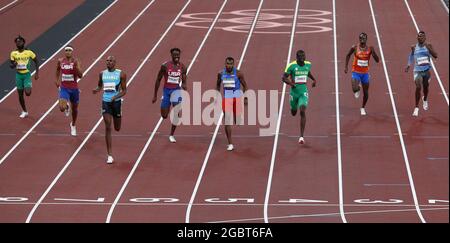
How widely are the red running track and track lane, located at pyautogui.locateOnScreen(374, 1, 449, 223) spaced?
0.03 meters

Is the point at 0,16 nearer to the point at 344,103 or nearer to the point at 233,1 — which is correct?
the point at 233,1

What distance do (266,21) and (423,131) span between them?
34.6ft

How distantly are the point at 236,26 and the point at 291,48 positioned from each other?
2.97 metres

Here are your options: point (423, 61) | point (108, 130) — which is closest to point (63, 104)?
point (108, 130)

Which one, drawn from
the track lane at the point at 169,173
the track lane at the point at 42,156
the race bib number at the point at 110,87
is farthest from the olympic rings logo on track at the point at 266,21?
the race bib number at the point at 110,87

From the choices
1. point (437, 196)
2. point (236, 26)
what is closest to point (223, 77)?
point (437, 196)

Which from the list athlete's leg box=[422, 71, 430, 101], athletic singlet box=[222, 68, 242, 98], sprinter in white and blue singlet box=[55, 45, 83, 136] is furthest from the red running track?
athletic singlet box=[222, 68, 242, 98]

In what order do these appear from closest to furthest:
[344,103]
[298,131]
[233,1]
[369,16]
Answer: [298,131], [344,103], [369,16], [233,1]

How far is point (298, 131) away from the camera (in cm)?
1816

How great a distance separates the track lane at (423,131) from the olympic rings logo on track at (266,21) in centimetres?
192

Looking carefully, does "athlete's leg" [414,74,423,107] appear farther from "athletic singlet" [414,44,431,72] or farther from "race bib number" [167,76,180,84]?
"race bib number" [167,76,180,84]

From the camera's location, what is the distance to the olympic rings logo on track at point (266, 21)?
87.9ft

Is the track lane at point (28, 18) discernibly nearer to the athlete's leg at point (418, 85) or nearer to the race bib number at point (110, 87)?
the race bib number at point (110, 87)

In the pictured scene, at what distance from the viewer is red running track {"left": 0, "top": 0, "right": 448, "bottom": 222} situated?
44.5 ft
